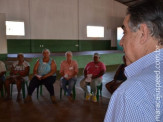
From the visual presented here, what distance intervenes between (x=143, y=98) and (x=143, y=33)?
0.83 ft

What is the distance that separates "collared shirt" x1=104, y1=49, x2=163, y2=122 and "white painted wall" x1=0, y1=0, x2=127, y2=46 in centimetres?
847

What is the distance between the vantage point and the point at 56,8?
9398 millimetres

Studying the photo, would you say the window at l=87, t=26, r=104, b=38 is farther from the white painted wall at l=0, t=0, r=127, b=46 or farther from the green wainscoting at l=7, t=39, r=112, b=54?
the green wainscoting at l=7, t=39, r=112, b=54

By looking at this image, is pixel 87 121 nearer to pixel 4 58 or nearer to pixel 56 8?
pixel 4 58

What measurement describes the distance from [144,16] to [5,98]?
12.6 ft

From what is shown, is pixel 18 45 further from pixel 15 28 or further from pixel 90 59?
pixel 90 59

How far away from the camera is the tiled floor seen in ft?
9.16

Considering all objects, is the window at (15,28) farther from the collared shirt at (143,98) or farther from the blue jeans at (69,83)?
the collared shirt at (143,98)

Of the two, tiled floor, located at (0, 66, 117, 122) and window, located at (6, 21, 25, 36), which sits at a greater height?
window, located at (6, 21, 25, 36)

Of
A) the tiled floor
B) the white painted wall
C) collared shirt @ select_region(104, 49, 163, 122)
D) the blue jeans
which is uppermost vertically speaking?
the white painted wall

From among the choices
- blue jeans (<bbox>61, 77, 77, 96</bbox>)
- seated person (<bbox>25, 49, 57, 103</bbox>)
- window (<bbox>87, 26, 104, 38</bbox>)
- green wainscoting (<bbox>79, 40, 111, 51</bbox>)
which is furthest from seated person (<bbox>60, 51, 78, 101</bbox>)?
window (<bbox>87, 26, 104, 38</bbox>)

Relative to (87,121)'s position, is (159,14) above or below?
above

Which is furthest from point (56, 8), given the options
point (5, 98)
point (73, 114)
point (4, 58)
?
point (73, 114)

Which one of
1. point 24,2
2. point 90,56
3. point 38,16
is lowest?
point 90,56
